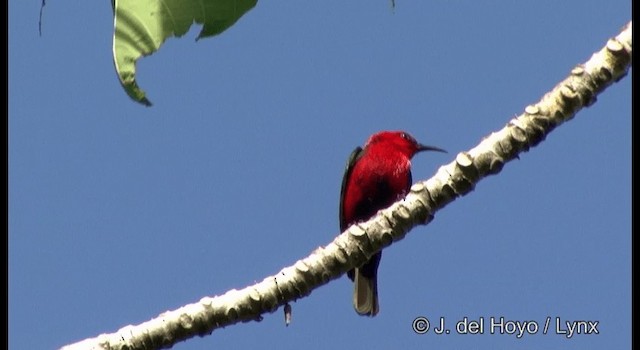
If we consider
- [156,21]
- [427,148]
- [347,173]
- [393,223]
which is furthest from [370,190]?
[156,21]

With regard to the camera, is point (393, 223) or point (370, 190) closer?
point (393, 223)

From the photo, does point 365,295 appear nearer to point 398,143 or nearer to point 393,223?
point 398,143

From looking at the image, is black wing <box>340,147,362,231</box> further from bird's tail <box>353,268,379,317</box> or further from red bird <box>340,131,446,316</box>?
bird's tail <box>353,268,379,317</box>

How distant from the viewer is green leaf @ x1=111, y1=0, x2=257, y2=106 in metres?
2.65

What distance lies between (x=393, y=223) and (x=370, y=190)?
10.6ft

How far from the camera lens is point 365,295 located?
6781 mm

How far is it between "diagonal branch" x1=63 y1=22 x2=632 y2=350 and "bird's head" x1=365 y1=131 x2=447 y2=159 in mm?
3753

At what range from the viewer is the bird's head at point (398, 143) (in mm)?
7516

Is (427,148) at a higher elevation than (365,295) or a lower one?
higher

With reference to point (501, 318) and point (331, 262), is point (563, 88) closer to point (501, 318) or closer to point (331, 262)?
point (331, 262)

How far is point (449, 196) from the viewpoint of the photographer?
11.6 feet

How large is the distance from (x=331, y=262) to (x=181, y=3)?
142cm

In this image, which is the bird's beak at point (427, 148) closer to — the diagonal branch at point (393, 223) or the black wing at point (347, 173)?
the black wing at point (347, 173)

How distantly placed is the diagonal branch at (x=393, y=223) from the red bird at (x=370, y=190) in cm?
286
